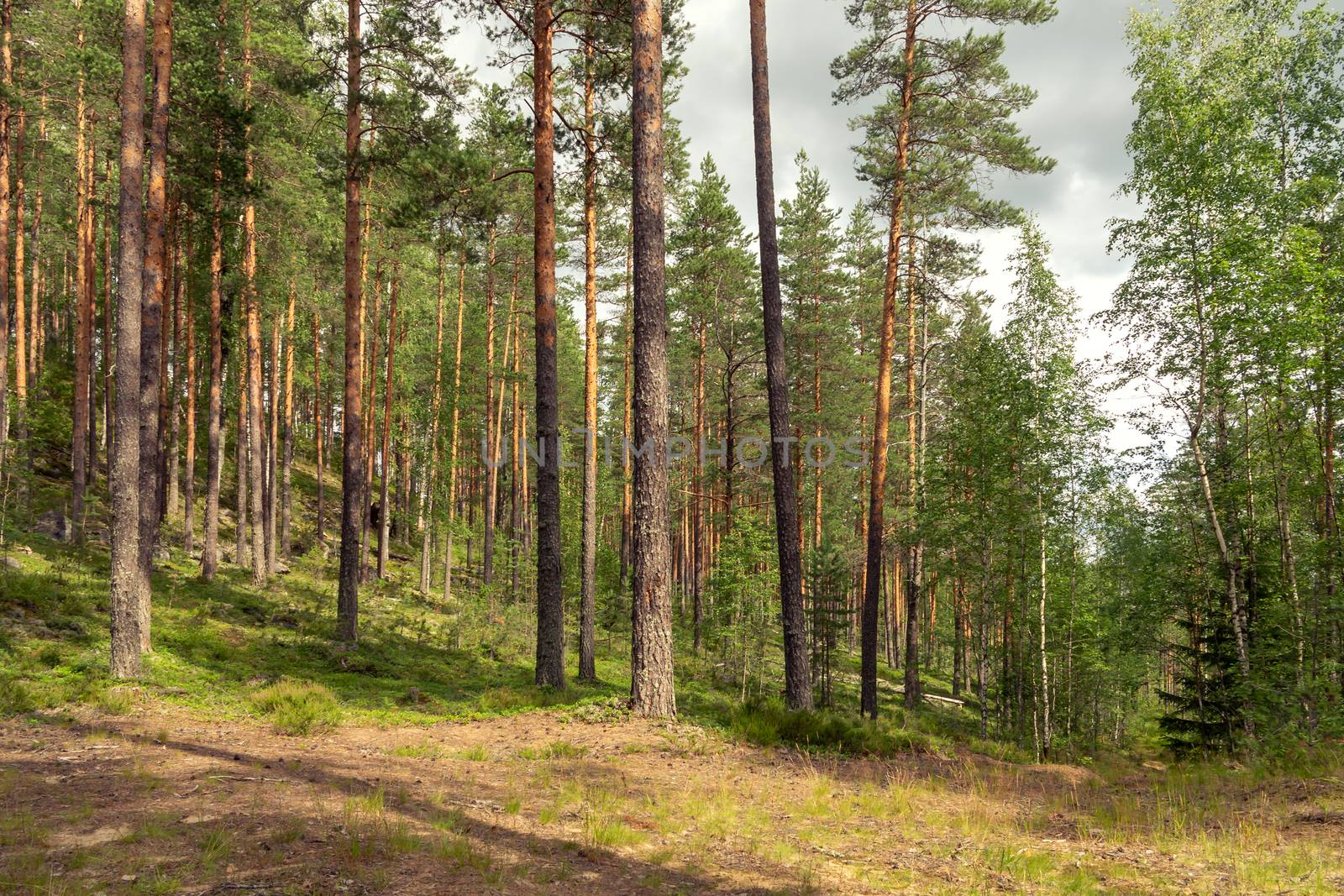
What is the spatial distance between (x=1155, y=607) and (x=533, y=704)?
16849 mm

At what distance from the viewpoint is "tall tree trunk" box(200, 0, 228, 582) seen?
1620cm

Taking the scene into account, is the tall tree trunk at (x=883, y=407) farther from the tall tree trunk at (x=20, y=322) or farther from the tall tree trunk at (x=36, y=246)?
the tall tree trunk at (x=36, y=246)

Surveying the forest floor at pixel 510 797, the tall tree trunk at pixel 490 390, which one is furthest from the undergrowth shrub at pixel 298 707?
the tall tree trunk at pixel 490 390

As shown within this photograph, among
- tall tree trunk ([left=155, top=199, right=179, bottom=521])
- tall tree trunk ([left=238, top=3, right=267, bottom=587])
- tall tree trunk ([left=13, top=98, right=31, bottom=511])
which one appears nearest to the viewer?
tall tree trunk ([left=238, top=3, right=267, bottom=587])

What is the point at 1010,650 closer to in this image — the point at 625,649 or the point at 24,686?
the point at 625,649

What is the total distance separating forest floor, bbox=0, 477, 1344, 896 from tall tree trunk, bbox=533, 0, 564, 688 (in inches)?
47.1

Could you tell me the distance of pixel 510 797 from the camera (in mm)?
5961

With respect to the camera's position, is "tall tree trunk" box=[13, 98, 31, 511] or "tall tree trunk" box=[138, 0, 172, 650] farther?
"tall tree trunk" box=[13, 98, 31, 511]

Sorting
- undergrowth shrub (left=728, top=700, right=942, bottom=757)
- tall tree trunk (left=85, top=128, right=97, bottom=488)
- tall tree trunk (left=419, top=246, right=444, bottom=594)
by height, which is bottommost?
undergrowth shrub (left=728, top=700, right=942, bottom=757)

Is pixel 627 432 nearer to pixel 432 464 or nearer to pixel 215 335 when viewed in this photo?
pixel 432 464

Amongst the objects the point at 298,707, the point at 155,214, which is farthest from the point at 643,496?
the point at 155,214

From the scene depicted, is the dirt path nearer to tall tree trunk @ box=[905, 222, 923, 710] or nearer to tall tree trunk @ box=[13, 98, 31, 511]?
tall tree trunk @ box=[905, 222, 923, 710]

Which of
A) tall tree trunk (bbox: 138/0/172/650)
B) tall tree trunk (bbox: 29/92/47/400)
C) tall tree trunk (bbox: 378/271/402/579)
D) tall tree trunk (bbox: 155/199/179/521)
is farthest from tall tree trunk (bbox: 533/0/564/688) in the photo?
tall tree trunk (bbox: 29/92/47/400)

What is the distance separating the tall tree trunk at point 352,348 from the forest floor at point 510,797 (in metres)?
1.20
